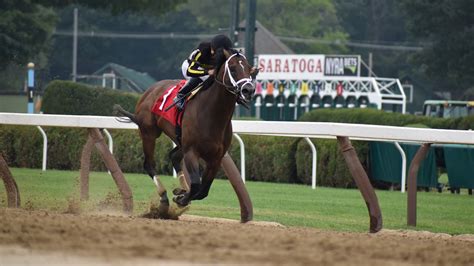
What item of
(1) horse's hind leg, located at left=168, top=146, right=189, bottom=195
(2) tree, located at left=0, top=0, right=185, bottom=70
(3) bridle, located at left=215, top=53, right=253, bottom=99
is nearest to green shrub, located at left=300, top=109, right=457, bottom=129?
(2) tree, located at left=0, top=0, right=185, bottom=70

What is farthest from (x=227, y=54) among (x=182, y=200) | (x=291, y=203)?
(x=291, y=203)

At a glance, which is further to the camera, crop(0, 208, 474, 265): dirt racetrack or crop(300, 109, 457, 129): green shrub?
crop(300, 109, 457, 129): green shrub

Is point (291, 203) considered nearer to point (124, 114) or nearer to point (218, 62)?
point (124, 114)

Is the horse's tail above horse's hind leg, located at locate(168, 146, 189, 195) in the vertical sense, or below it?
above

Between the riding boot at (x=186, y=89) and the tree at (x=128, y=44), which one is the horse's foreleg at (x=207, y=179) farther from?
the tree at (x=128, y=44)

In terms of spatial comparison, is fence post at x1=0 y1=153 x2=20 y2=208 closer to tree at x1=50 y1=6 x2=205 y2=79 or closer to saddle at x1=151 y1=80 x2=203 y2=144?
saddle at x1=151 y1=80 x2=203 y2=144

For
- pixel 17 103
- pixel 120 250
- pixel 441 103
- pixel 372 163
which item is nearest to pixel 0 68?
pixel 17 103

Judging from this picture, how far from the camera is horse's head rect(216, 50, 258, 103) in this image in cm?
952

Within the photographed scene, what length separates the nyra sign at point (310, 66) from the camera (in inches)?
1384

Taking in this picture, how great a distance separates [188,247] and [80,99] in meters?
16.3

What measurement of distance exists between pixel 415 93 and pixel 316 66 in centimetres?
2187

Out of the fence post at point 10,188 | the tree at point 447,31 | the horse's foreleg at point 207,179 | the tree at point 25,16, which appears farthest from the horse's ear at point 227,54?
the tree at point 447,31

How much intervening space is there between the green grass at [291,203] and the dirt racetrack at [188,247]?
2.59 m

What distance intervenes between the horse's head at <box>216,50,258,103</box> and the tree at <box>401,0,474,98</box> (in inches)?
755
